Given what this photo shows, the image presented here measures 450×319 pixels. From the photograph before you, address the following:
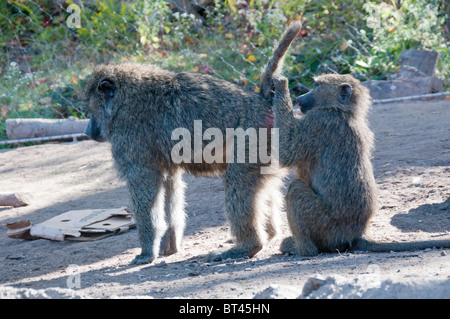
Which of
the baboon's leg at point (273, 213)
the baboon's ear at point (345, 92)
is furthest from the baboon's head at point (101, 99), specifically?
the baboon's ear at point (345, 92)

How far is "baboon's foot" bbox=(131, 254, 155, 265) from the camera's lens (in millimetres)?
4426

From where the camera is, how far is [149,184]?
14.6 feet

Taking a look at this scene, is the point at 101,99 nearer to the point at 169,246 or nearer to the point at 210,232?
the point at 169,246

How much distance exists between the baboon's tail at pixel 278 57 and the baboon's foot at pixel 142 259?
64.3 inches

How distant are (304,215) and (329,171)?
0.38m

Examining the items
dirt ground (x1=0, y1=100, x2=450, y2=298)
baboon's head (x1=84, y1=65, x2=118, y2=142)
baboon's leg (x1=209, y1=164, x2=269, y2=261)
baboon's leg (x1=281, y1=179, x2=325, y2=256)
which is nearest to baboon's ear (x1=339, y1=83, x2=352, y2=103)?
baboon's leg (x1=281, y1=179, x2=325, y2=256)

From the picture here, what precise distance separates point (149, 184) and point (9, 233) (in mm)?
1755

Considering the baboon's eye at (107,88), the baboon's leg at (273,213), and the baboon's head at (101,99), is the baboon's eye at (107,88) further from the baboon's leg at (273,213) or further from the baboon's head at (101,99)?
the baboon's leg at (273,213)

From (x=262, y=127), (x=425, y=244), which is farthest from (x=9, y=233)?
(x=425, y=244)

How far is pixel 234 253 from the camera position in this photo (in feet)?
14.3

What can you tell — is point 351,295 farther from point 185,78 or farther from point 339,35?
point 339,35

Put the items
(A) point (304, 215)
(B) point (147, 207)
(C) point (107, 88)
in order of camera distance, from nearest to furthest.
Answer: (A) point (304, 215)
(B) point (147, 207)
(C) point (107, 88)

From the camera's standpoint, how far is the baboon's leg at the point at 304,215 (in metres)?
4.02

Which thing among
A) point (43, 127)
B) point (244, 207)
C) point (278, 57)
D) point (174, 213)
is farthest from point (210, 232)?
point (43, 127)
